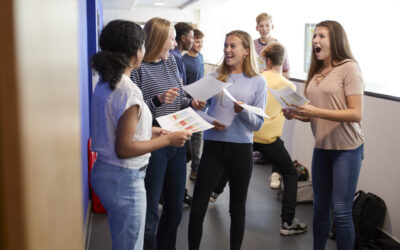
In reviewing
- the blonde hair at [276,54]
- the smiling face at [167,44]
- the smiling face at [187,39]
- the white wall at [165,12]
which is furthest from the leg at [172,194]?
the white wall at [165,12]

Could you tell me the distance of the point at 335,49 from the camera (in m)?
2.28

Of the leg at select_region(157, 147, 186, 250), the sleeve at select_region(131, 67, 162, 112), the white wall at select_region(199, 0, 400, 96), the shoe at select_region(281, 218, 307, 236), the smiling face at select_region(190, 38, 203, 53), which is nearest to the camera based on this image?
the sleeve at select_region(131, 67, 162, 112)

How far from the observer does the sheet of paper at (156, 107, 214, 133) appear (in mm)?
1921

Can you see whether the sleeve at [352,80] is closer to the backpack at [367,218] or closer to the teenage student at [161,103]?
the teenage student at [161,103]

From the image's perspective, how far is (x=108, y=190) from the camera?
157 cm

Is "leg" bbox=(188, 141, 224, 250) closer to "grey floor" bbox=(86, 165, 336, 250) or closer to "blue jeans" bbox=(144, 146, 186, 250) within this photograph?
"blue jeans" bbox=(144, 146, 186, 250)

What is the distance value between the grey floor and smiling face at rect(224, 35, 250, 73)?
140cm

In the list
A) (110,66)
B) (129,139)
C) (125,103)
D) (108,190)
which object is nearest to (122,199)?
(108,190)

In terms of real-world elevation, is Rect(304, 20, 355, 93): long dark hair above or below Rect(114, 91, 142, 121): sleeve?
above

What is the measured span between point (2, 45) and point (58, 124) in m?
0.45

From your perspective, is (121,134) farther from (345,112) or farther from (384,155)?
(384,155)

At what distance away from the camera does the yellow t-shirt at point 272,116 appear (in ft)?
10.9

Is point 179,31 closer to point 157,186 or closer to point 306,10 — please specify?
point 157,186

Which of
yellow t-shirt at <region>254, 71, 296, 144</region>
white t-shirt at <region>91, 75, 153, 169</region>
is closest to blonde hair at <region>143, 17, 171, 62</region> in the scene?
white t-shirt at <region>91, 75, 153, 169</region>
